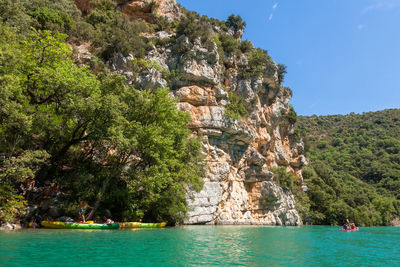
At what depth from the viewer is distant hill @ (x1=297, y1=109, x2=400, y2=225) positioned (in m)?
57.4

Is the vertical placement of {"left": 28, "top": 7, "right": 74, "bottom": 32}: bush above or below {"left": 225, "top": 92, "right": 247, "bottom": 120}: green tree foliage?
above

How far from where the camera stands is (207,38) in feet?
138

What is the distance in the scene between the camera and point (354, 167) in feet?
286

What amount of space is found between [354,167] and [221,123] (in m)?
69.1

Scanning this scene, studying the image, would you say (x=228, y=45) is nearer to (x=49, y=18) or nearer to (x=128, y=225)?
(x=49, y=18)

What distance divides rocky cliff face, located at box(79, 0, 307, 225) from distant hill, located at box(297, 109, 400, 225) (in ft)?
52.3

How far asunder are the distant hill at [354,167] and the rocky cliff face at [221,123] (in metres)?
15.9

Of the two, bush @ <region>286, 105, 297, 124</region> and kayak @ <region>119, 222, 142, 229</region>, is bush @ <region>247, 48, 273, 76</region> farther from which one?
kayak @ <region>119, 222, 142, 229</region>

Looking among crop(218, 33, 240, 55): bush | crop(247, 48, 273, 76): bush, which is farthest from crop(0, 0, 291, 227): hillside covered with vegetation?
crop(247, 48, 273, 76): bush

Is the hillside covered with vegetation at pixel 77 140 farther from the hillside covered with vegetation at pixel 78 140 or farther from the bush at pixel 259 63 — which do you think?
the bush at pixel 259 63

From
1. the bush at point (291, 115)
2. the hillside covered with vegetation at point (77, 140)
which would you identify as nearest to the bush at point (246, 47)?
the bush at point (291, 115)

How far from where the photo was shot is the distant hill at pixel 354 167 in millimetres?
57375

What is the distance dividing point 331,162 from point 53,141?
286ft

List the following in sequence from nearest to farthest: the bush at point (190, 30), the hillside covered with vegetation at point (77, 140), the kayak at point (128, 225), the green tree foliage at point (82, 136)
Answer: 1. the green tree foliage at point (82, 136)
2. the hillside covered with vegetation at point (77, 140)
3. the kayak at point (128, 225)
4. the bush at point (190, 30)
